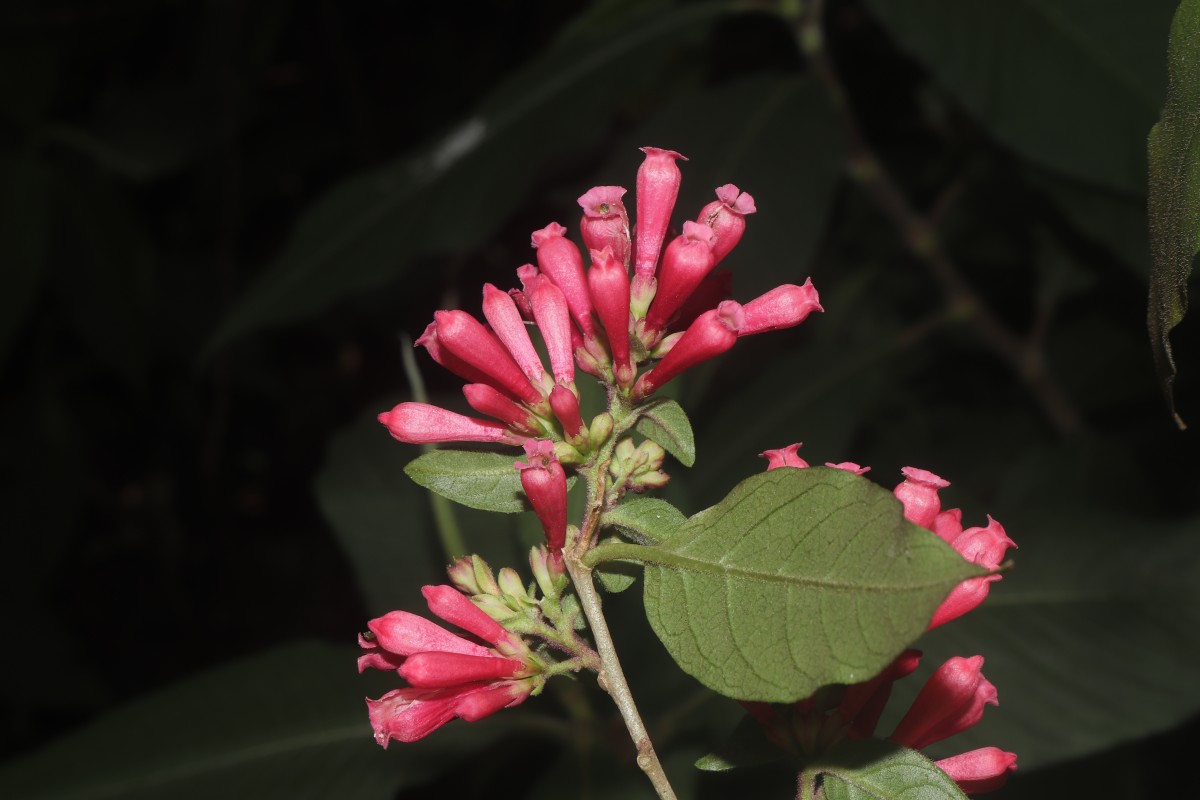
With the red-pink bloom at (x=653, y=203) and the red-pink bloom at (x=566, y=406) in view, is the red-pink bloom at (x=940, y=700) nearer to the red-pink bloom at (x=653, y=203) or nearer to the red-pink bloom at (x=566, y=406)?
the red-pink bloom at (x=566, y=406)

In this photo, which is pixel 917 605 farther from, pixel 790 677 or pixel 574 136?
pixel 574 136

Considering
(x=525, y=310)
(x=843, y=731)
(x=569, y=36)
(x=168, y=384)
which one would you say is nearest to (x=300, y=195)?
(x=168, y=384)

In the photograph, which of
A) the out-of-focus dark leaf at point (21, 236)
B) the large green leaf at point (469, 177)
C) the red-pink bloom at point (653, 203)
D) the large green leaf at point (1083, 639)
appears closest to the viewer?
the red-pink bloom at point (653, 203)

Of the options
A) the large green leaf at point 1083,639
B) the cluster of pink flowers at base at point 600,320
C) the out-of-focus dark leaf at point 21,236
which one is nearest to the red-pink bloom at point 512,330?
the cluster of pink flowers at base at point 600,320

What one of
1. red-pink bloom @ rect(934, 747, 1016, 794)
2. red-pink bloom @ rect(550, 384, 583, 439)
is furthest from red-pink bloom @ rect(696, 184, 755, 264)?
red-pink bloom @ rect(934, 747, 1016, 794)

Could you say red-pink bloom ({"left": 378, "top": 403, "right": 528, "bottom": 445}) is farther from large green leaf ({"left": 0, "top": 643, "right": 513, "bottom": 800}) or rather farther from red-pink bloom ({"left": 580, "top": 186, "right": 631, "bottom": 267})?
large green leaf ({"left": 0, "top": 643, "right": 513, "bottom": 800})

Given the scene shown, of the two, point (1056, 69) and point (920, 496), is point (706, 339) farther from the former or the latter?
point (1056, 69)
